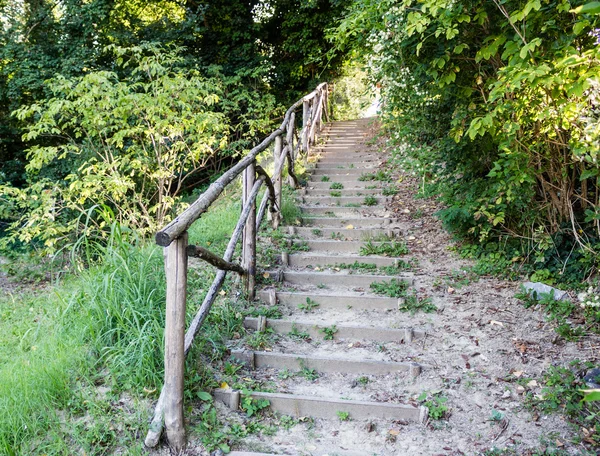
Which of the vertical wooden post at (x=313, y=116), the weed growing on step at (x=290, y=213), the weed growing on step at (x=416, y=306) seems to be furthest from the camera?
the vertical wooden post at (x=313, y=116)

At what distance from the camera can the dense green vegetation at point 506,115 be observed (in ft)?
10.8

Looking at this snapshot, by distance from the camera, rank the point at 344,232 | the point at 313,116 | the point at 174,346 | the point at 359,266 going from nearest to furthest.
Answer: the point at 174,346 → the point at 359,266 → the point at 344,232 → the point at 313,116

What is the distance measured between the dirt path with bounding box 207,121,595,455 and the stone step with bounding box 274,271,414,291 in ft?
0.03

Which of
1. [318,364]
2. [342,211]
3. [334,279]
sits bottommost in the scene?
[318,364]

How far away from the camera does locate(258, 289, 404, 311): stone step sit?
432 centimetres

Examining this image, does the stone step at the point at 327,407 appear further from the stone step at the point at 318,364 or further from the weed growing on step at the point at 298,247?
the weed growing on step at the point at 298,247

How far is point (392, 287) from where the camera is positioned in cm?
449

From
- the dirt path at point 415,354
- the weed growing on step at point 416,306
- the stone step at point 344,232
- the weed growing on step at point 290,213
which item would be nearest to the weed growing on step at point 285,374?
the dirt path at point 415,354

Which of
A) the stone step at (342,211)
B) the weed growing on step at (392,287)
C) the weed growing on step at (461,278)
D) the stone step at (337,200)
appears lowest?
the weed growing on step at (392,287)

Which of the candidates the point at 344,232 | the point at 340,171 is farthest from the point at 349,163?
the point at 344,232

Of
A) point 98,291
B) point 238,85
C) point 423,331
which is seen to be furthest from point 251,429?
point 238,85

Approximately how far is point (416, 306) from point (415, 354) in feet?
2.26

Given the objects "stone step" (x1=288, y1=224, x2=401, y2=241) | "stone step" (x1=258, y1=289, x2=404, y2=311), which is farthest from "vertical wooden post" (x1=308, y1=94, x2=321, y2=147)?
"stone step" (x1=258, y1=289, x2=404, y2=311)

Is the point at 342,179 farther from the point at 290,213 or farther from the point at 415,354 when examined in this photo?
the point at 415,354
